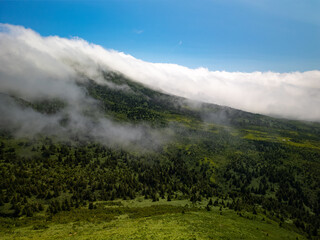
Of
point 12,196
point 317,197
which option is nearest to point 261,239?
point 12,196

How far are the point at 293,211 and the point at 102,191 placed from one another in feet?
602

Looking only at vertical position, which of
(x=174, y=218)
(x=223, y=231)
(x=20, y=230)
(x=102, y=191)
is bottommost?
(x=102, y=191)

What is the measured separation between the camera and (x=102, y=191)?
6614 inches

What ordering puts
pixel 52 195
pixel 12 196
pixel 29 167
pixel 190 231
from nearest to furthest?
1. pixel 190 231
2. pixel 12 196
3. pixel 52 195
4. pixel 29 167

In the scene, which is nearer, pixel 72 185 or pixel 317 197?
pixel 72 185

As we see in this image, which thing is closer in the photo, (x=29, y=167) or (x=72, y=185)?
(x=72, y=185)

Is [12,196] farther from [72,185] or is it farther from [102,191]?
[102,191]

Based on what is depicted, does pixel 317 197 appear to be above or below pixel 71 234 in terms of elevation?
below

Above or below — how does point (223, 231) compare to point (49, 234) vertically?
above

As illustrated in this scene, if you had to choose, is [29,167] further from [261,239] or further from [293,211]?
[293,211]

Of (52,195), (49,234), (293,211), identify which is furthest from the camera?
(293,211)

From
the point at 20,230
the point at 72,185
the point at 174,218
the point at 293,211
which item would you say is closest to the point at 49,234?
the point at 20,230

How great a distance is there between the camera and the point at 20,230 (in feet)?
255

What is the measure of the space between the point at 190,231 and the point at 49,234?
2259 inches
